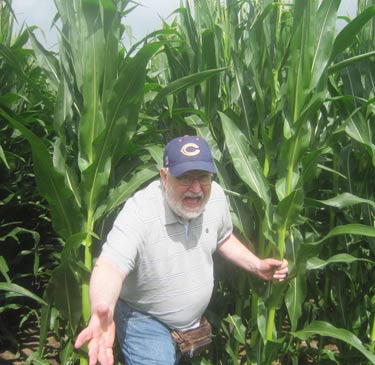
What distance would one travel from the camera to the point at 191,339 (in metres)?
2.44

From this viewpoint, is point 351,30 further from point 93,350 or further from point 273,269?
point 93,350

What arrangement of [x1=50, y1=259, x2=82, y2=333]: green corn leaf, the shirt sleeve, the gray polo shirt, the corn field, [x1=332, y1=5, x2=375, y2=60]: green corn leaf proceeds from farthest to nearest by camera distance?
1. [x1=50, y1=259, x2=82, y2=333]: green corn leaf
2. the corn field
3. [x1=332, y1=5, x2=375, y2=60]: green corn leaf
4. the gray polo shirt
5. the shirt sleeve

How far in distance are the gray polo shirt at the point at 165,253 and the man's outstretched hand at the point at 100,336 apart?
0.27 meters

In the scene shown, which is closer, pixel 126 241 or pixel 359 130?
pixel 126 241

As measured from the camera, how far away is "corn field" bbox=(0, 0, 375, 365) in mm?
2391

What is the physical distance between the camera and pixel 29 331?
3998 millimetres

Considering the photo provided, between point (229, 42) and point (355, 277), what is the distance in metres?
1.55

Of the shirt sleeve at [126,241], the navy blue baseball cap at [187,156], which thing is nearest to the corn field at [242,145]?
the shirt sleeve at [126,241]

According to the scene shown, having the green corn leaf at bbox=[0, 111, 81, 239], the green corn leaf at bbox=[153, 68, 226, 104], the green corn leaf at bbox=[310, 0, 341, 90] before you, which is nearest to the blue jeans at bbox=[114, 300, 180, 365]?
the green corn leaf at bbox=[0, 111, 81, 239]

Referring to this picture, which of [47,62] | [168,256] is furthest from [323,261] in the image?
[47,62]

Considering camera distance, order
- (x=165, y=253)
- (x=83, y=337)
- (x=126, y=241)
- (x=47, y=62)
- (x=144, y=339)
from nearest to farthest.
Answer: (x=83, y=337)
(x=126, y=241)
(x=165, y=253)
(x=144, y=339)
(x=47, y=62)

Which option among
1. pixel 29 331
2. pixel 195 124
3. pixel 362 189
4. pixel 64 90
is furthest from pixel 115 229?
pixel 29 331

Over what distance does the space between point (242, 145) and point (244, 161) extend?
9 centimetres

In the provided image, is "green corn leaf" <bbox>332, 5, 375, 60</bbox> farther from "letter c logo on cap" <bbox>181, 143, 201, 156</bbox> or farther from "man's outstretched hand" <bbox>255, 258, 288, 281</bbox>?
"man's outstretched hand" <bbox>255, 258, 288, 281</bbox>
